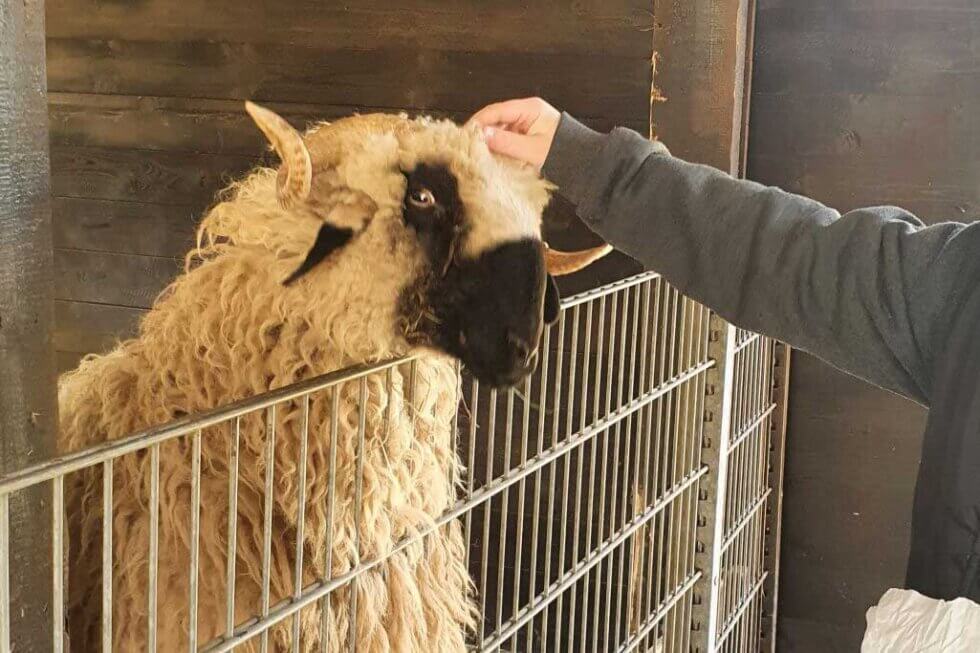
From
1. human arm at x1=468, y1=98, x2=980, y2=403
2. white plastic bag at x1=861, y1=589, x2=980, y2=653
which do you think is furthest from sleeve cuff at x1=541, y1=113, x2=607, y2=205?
white plastic bag at x1=861, y1=589, x2=980, y2=653

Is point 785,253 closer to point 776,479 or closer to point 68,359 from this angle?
point 776,479

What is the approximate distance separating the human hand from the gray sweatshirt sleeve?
6 centimetres

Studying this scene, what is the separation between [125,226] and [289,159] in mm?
2253

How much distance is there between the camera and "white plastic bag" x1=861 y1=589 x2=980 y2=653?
1024 millimetres

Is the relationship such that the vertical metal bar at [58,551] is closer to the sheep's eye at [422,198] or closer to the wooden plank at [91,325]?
the sheep's eye at [422,198]

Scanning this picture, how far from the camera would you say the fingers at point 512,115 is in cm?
163

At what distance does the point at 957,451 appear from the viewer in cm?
108

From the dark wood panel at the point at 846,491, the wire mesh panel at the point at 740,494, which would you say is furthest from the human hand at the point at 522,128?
the dark wood panel at the point at 846,491

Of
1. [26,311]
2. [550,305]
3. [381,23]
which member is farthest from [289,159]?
[381,23]

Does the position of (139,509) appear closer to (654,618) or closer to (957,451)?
(654,618)

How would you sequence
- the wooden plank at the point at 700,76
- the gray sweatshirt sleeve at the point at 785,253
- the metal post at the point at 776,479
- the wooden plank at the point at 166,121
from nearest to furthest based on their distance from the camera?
the gray sweatshirt sleeve at the point at 785,253, the wooden plank at the point at 700,76, the metal post at the point at 776,479, the wooden plank at the point at 166,121

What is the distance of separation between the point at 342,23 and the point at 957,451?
2.70m

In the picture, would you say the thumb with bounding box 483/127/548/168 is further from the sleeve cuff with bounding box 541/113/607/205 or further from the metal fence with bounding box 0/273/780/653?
the metal fence with bounding box 0/273/780/653

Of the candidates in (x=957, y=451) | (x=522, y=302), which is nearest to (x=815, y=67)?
(x=522, y=302)
